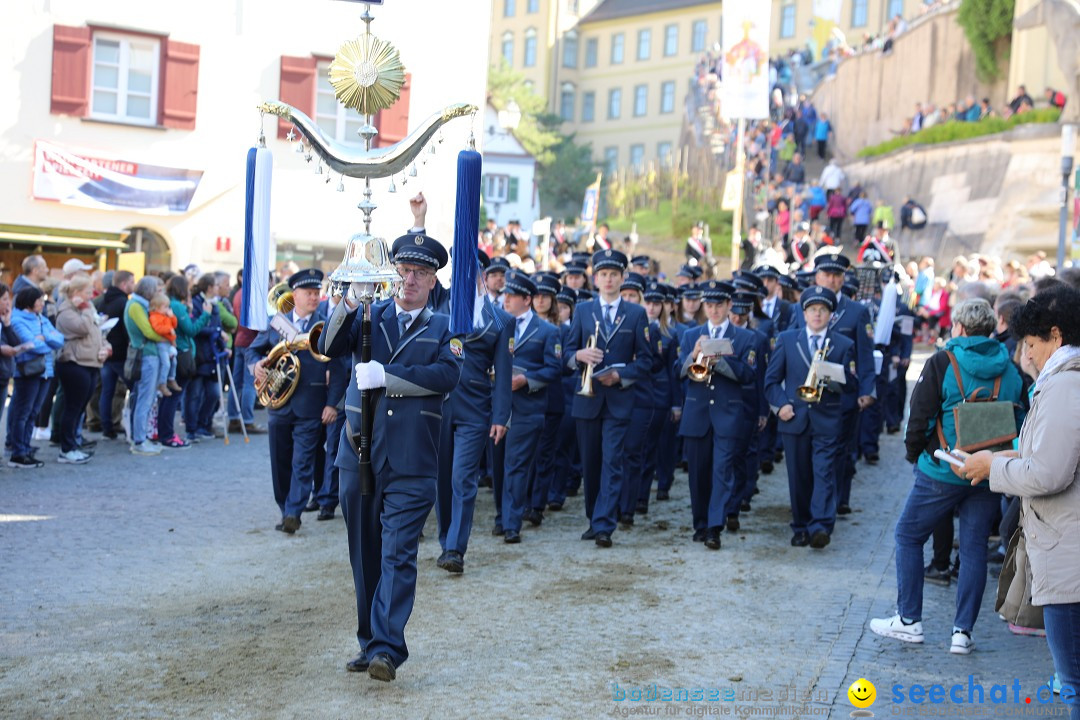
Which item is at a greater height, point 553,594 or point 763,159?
point 763,159

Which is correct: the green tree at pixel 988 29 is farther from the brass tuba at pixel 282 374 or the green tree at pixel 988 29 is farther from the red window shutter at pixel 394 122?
the brass tuba at pixel 282 374

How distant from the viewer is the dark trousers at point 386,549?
6.22m

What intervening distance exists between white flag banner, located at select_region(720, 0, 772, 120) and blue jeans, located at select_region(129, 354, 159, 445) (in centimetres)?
1235

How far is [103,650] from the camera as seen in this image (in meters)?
6.61

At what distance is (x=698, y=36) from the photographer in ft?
244

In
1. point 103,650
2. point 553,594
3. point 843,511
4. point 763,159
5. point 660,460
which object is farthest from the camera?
point 763,159

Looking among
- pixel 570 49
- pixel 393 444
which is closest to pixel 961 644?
pixel 393 444

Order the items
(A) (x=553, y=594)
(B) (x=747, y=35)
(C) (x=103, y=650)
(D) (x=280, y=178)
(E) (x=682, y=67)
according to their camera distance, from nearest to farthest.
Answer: (C) (x=103, y=650)
(A) (x=553, y=594)
(B) (x=747, y=35)
(D) (x=280, y=178)
(E) (x=682, y=67)

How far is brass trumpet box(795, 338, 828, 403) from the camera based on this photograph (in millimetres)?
10110

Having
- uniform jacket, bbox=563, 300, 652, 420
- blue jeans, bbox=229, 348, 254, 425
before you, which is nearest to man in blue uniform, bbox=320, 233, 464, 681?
uniform jacket, bbox=563, 300, 652, 420

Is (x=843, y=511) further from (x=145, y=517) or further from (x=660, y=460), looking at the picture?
(x=145, y=517)

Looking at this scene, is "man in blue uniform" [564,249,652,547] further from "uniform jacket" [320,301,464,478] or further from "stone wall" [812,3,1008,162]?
"stone wall" [812,3,1008,162]

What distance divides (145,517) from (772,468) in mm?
7188

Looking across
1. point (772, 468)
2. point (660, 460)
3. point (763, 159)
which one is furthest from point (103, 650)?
point (763, 159)
